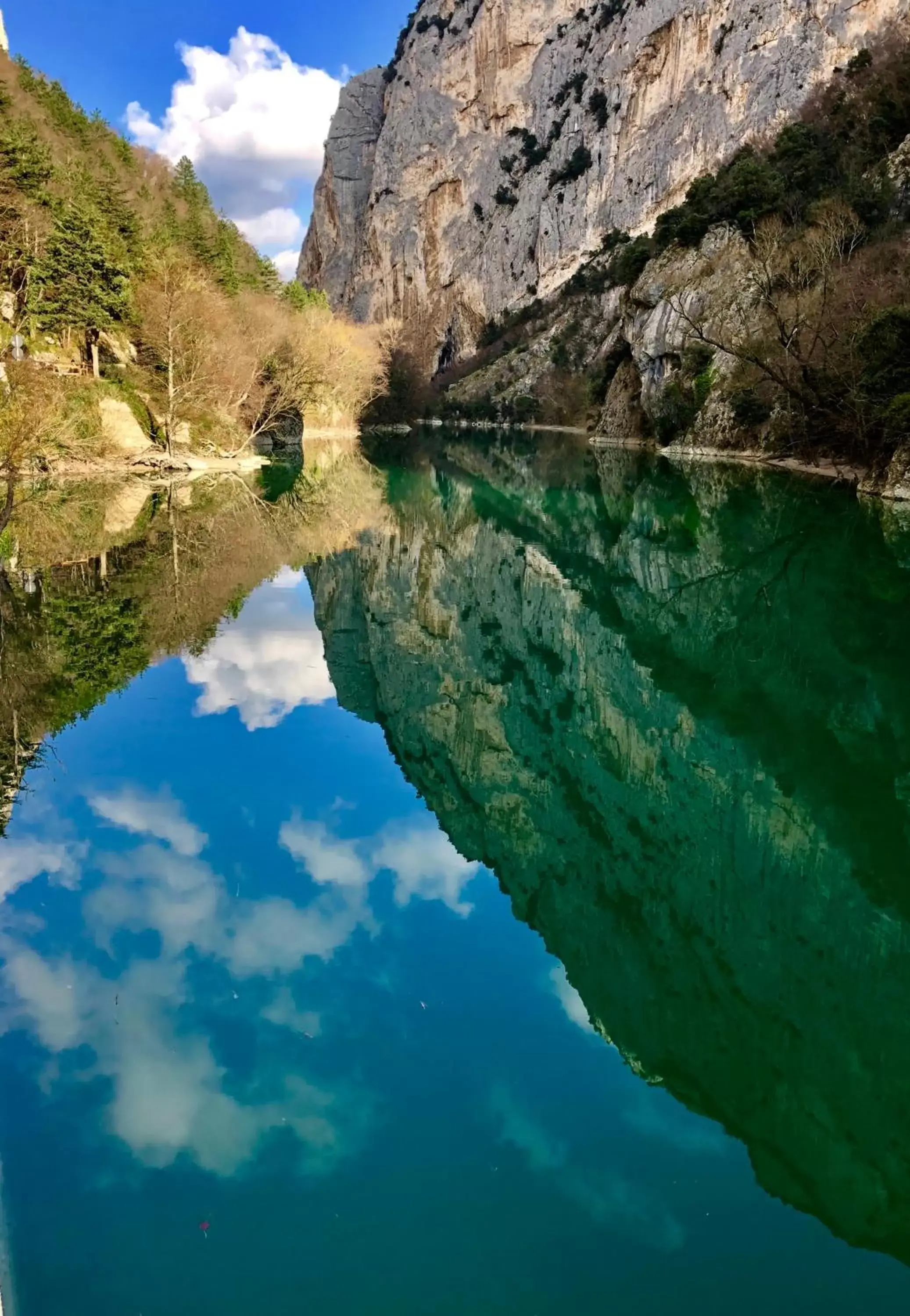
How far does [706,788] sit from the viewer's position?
24.5 feet

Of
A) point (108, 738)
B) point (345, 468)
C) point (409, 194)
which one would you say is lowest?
point (108, 738)

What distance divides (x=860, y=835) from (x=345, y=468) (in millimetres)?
36057

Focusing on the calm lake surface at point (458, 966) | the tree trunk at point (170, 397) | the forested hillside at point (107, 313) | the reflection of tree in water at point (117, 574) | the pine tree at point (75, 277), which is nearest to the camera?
the calm lake surface at point (458, 966)

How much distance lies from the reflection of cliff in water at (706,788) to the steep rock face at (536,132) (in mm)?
68482

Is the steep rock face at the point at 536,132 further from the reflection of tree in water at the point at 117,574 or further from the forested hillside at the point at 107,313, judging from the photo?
the reflection of tree in water at the point at 117,574

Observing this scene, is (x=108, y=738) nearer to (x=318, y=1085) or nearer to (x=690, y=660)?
(x=318, y=1085)

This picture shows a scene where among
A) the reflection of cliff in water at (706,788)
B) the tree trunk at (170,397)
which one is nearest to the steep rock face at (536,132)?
the tree trunk at (170,397)

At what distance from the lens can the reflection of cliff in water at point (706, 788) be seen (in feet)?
13.6

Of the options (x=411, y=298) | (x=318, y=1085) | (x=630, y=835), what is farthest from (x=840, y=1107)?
(x=411, y=298)

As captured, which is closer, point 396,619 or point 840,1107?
point 840,1107

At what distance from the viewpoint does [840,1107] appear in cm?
393

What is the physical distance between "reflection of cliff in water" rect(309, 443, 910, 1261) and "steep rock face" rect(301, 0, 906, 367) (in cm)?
6848

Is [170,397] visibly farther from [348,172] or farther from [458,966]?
[348,172]

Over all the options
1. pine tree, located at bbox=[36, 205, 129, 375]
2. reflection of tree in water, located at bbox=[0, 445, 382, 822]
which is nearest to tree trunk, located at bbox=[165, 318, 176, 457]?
pine tree, located at bbox=[36, 205, 129, 375]
